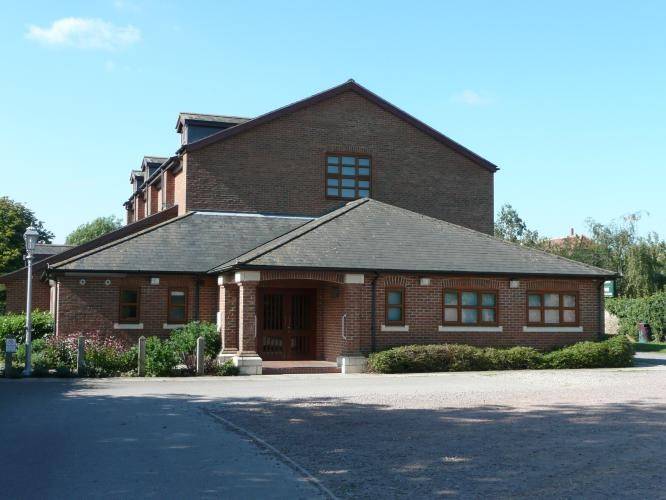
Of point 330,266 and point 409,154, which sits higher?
point 409,154

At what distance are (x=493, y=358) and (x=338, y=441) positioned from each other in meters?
13.9

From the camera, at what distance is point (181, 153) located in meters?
32.1

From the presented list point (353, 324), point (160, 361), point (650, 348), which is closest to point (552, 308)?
point (353, 324)

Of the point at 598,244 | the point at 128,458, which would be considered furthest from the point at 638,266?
the point at 128,458

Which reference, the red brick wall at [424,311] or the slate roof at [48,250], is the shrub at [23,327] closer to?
the red brick wall at [424,311]

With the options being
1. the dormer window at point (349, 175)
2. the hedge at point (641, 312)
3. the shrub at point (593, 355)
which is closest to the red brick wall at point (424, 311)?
the shrub at point (593, 355)

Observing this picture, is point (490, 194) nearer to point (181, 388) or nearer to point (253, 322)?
point (253, 322)

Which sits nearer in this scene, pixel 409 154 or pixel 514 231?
pixel 409 154

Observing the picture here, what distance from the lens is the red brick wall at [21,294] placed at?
33906mm

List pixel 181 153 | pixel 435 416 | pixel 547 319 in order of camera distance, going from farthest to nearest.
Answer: pixel 181 153, pixel 547 319, pixel 435 416

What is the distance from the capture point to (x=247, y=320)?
2294 cm

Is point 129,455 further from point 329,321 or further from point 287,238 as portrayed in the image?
point 287,238

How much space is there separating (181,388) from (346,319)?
648cm

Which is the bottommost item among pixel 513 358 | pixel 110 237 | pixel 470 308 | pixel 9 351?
pixel 513 358
